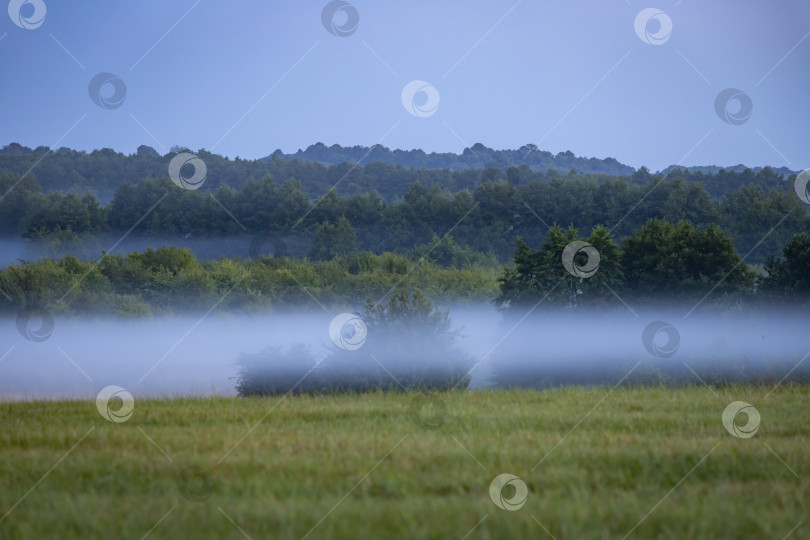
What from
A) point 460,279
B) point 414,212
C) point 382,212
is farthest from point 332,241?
point 460,279

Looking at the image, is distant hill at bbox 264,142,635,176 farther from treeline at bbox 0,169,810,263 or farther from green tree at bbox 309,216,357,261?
green tree at bbox 309,216,357,261

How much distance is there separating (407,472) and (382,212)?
52260 millimetres

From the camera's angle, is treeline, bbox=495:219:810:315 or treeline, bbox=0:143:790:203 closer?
treeline, bbox=495:219:810:315

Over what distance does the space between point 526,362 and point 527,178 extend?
5335 cm

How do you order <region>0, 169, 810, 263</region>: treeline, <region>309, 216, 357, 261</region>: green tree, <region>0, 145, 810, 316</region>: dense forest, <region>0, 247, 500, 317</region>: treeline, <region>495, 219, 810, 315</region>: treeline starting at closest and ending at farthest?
1. <region>495, 219, 810, 315</region>: treeline
2. <region>0, 145, 810, 316</region>: dense forest
3. <region>0, 247, 500, 317</region>: treeline
4. <region>0, 169, 810, 263</region>: treeline
5. <region>309, 216, 357, 261</region>: green tree

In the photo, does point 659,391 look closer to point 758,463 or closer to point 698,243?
point 758,463

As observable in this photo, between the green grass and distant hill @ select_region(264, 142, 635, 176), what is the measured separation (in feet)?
355

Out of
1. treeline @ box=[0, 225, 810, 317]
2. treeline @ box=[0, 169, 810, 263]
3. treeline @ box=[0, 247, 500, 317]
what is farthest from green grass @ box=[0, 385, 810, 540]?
treeline @ box=[0, 169, 810, 263]

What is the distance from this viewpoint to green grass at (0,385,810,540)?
196 inches

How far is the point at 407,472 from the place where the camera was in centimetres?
632

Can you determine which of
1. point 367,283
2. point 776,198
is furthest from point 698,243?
point 776,198

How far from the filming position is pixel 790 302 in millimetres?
19859

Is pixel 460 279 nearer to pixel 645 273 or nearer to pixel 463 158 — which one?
pixel 645 273

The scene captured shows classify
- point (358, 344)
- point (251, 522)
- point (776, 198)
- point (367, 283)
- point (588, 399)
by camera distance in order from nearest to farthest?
1. point (251, 522)
2. point (588, 399)
3. point (358, 344)
4. point (367, 283)
5. point (776, 198)
